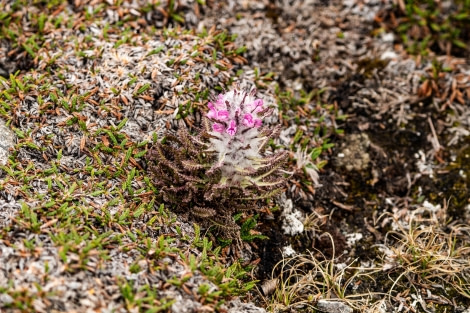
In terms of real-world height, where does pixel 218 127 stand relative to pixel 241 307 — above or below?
above

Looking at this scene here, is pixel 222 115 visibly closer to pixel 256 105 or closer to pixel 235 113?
pixel 235 113

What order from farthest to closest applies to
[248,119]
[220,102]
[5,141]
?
[5,141] < [220,102] < [248,119]

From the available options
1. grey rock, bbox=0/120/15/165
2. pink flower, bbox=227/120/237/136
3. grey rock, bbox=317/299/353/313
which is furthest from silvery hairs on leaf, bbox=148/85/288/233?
grey rock, bbox=0/120/15/165

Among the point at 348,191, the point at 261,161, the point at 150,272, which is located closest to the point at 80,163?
the point at 150,272

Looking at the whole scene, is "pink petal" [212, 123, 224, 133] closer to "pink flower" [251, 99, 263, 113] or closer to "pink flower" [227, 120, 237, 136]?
"pink flower" [227, 120, 237, 136]

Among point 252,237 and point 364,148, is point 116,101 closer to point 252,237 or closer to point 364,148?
point 252,237

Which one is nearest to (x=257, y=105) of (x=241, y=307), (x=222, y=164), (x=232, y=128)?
(x=232, y=128)
